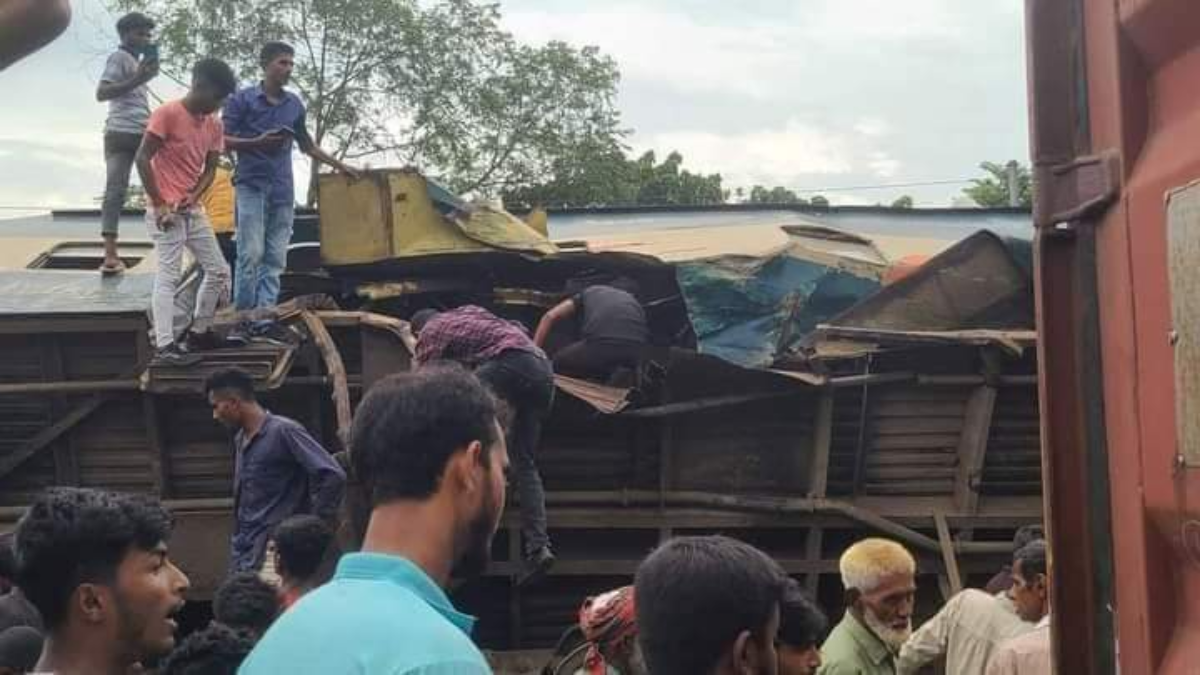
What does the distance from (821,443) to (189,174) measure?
3.34 meters

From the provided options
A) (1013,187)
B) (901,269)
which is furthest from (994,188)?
(901,269)

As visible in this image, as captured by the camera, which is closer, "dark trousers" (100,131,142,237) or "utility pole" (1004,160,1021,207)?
"dark trousers" (100,131,142,237)

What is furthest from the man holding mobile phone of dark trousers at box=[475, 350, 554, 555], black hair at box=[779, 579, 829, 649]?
black hair at box=[779, 579, 829, 649]

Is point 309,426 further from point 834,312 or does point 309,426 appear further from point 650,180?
point 650,180

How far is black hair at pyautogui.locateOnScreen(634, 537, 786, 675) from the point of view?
82.7 inches

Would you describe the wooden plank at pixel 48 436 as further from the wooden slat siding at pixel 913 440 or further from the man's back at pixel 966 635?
the man's back at pixel 966 635

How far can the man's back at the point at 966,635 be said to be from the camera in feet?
13.1

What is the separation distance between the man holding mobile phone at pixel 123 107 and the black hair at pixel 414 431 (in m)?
5.47

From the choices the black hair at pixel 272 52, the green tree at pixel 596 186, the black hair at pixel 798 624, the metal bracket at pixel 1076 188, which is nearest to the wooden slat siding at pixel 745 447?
the black hair at pixel 272 52

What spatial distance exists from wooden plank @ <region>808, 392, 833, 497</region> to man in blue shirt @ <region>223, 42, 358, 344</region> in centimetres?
254

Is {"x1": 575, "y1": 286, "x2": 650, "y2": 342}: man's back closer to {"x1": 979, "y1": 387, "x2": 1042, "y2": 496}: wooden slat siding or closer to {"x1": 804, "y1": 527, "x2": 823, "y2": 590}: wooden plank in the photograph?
{"x1": 804, "y1": 527, "x2": 823, "y2": 590}: wooden plank

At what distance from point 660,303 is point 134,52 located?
325 cm

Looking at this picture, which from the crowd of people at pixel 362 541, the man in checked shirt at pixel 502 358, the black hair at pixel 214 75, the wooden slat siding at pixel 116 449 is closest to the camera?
the crowd of people at pixel 362 541

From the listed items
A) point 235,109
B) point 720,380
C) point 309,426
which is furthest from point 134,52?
point 720,380
